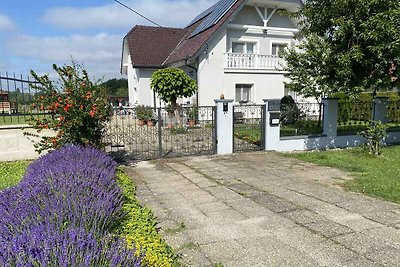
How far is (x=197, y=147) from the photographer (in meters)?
10.2

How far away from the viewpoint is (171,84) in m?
14.1

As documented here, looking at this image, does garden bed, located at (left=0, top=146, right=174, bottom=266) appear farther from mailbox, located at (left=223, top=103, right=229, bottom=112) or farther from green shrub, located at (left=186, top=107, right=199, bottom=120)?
green shrub, located at (left=186, top=107, right=199, bottom=120)

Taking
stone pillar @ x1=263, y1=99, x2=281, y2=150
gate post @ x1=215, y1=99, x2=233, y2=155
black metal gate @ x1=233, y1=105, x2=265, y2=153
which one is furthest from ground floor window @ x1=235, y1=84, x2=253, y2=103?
gate post @ x1=215, y1=99, x2=233, y2=155

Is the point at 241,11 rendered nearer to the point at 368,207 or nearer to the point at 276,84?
the point at 276,84

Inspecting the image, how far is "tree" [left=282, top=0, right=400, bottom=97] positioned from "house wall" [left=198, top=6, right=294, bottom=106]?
742 cm

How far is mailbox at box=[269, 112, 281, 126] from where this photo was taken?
944 cm

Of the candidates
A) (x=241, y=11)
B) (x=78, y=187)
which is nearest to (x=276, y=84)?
(x=241, y=11)

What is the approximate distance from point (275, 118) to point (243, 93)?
8640 millimetres

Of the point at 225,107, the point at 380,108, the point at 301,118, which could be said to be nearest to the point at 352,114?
the point at 380,108

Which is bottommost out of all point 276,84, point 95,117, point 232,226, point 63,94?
point 232,226

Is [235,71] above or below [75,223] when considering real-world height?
above

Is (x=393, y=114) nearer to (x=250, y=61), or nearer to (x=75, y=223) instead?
(x=250, y=61)

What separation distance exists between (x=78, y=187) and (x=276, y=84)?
16.5 metres

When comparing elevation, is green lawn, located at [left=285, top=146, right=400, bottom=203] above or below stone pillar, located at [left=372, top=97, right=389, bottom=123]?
below
